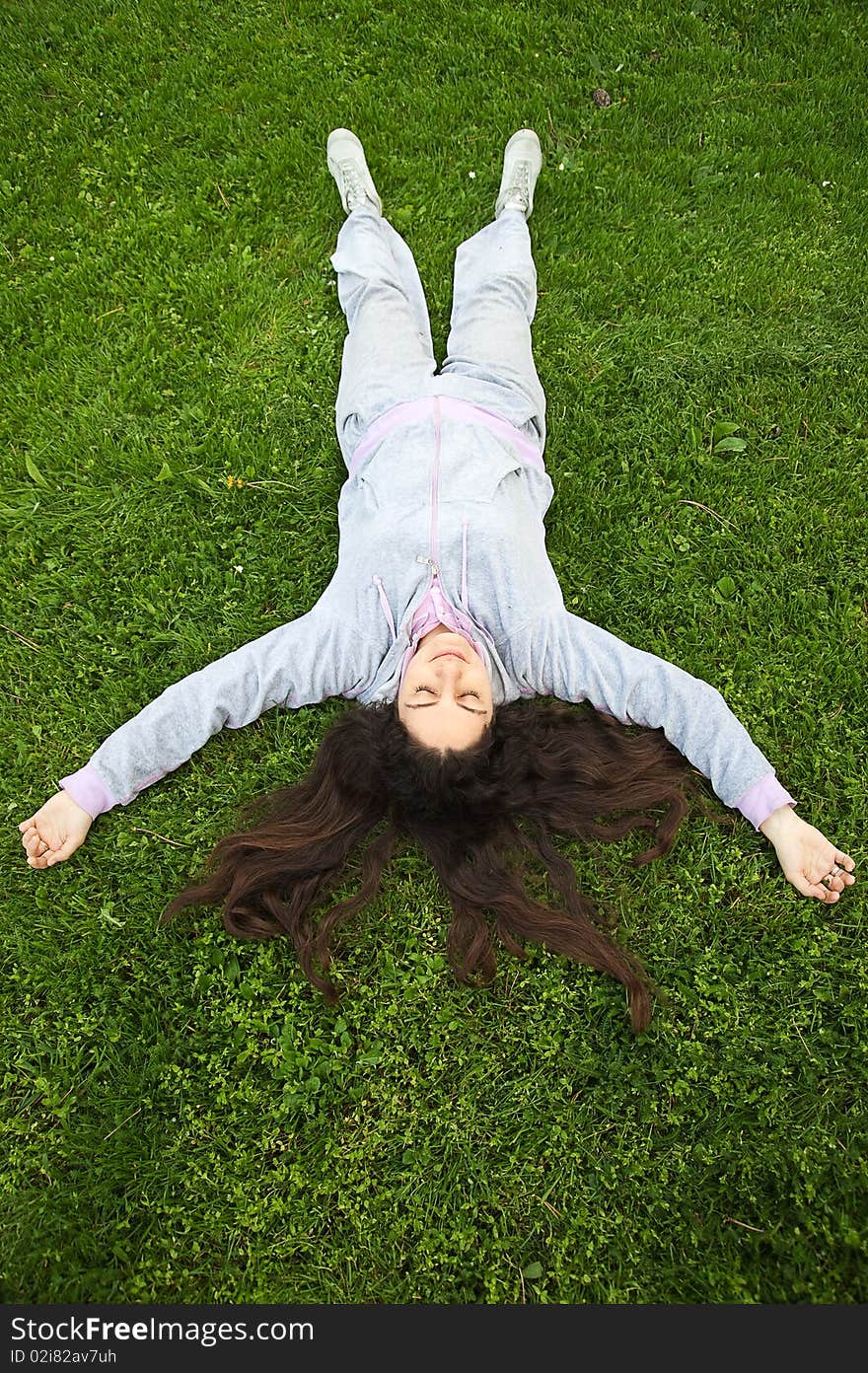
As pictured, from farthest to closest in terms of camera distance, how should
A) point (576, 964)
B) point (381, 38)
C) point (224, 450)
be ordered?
point (381, 38) → point (224, 450) → point (576, 964)

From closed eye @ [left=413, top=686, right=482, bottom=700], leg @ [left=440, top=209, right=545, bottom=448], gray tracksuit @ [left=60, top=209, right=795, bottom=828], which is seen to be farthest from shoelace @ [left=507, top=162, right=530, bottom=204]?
closed eye @ [left=413, top=686, right=482, bottom=700]

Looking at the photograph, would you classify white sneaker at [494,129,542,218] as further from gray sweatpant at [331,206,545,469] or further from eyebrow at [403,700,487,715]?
eyebrow at [403,700,487,715]

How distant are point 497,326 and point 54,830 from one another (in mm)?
3030

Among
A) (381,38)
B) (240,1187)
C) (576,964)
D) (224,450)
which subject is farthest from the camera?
(381,38)

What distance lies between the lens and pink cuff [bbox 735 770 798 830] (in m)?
3.78

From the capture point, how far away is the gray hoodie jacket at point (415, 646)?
147 inches

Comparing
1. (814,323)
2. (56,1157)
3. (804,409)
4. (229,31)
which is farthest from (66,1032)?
(229,31)

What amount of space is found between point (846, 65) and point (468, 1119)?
19.6 ft

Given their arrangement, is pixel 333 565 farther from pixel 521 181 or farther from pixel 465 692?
pixel 521 181

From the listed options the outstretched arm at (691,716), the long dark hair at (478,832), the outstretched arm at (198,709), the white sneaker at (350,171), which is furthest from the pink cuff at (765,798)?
the white sneaker at (350,171)

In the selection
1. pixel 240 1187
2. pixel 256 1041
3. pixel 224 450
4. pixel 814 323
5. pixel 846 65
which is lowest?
pixel 240 1187

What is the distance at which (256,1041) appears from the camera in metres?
3.72

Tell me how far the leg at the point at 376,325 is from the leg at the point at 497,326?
17 centimetres

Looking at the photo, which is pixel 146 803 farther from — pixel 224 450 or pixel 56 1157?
pixel 224 450
